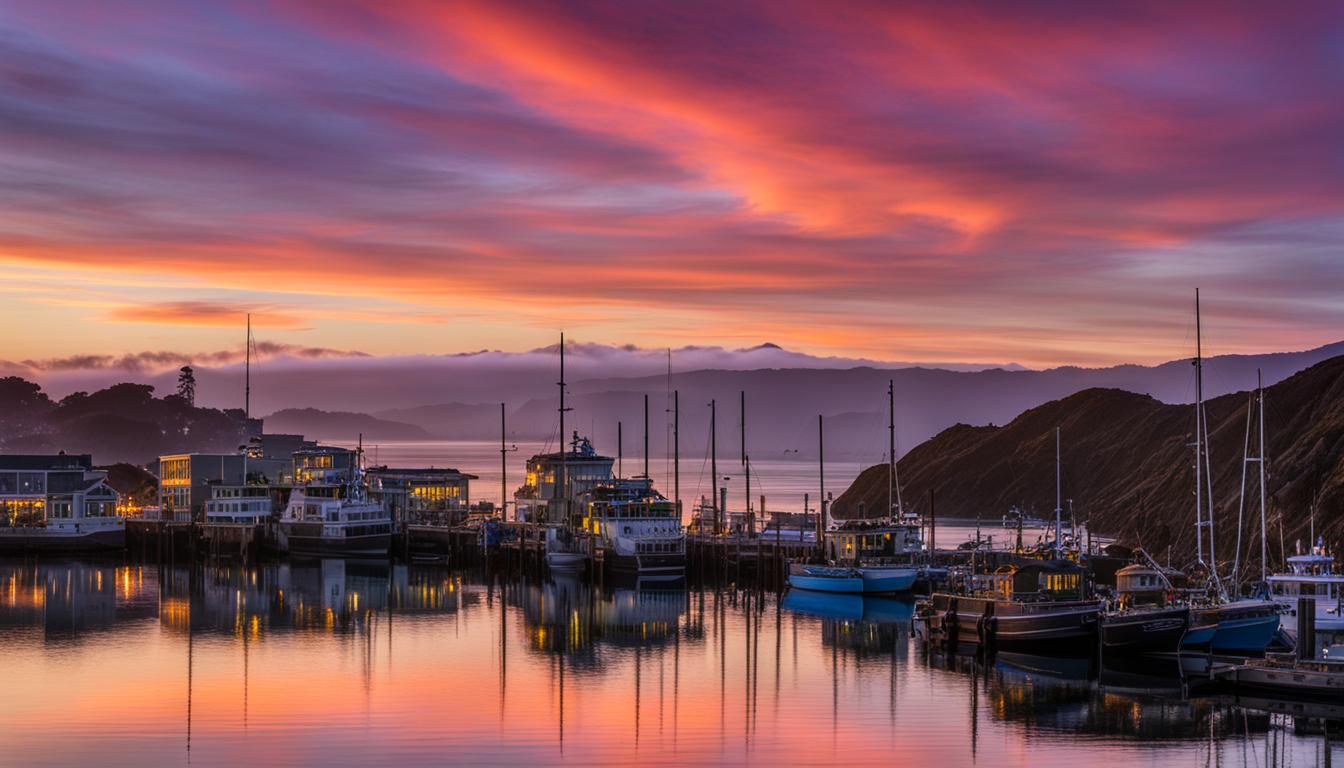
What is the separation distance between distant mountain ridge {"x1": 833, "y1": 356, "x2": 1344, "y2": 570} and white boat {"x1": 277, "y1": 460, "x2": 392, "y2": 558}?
163 ft

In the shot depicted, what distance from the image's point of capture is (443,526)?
4879 inches

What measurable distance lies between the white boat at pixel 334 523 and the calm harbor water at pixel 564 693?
99.2 feet

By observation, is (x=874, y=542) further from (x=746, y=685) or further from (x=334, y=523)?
(x=334, y=523)

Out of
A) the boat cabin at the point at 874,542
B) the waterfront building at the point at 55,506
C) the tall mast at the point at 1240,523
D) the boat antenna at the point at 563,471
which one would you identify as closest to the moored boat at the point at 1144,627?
the tall mast at the point at 1240,523

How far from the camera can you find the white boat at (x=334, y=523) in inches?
4532

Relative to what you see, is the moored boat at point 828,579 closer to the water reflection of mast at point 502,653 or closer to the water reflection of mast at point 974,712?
the water reflection of mast at point 502,653

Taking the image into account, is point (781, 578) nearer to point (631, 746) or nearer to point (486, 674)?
point (486, 674)

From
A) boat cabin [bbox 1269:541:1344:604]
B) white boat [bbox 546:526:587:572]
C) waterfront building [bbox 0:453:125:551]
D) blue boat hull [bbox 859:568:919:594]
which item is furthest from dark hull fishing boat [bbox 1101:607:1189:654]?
waterfront building [bbox 0:453:125:551]

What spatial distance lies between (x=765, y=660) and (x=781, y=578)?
3102 cm

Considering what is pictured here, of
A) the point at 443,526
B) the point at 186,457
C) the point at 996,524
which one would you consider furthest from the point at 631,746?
the point at 996,524

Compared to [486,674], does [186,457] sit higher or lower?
higher

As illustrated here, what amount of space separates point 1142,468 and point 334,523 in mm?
76922

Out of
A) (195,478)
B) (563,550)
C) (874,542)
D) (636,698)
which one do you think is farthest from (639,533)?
(195,478)

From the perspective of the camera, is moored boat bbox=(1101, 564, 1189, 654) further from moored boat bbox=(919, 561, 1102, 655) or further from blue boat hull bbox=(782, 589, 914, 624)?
blue boat hull bbox=(782, 589, 914, 624)
